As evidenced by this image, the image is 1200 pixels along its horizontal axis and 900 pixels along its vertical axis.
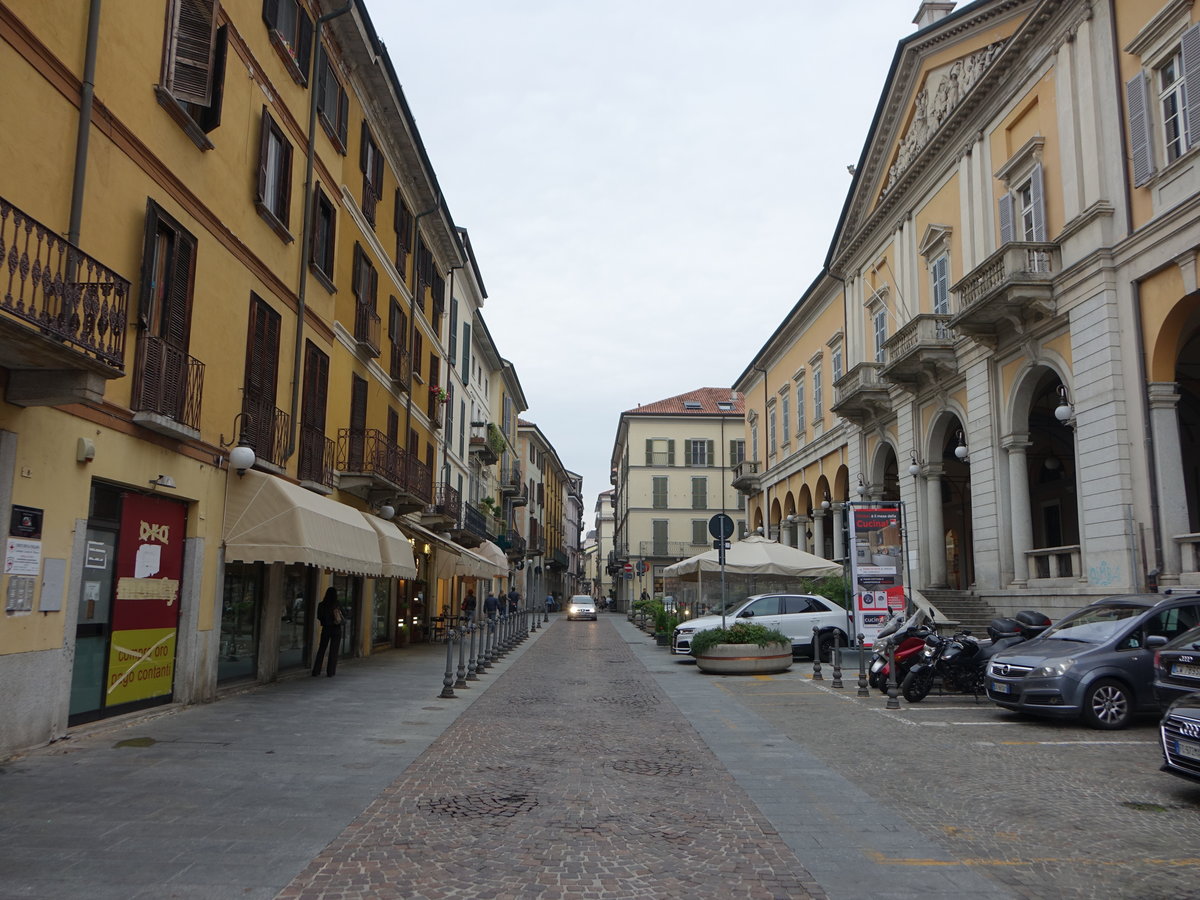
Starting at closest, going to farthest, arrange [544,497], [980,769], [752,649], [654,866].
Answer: [654,866] → [980,769] → [752,649] → [544,497]

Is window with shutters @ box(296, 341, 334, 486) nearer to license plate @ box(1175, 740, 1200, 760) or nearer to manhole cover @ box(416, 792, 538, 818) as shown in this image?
manhole cover @ box(416, 792, 538, 818)

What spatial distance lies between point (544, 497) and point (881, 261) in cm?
5247

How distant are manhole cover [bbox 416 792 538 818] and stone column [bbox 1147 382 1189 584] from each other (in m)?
12.7

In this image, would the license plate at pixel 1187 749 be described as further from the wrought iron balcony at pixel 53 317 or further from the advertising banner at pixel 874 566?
the advertising banner at pixel 874 566

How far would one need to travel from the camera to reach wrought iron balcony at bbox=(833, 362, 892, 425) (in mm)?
28141

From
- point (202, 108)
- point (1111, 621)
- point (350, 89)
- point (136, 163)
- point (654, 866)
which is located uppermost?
point (350, 89)

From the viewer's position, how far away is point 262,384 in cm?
1385

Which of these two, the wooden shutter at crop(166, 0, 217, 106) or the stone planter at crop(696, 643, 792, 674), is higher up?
the wooden shutter at crop(166, 0, 217, 106)

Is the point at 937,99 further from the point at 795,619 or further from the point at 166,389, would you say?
the point at 166,389

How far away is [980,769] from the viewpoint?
27.5 feet

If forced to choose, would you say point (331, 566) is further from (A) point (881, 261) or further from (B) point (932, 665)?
(A) point (881, 261)

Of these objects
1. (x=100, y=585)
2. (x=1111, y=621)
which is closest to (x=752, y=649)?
(x=1111, y=621)

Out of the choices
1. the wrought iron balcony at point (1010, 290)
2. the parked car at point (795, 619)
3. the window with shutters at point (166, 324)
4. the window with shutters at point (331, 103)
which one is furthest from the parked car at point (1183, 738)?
the window with shutters at point (331, 103)

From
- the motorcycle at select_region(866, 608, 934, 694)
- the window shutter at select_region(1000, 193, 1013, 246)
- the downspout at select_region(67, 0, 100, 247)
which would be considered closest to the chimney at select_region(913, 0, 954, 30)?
the window shutter at select_region(1000, 193, 1013, 246)
